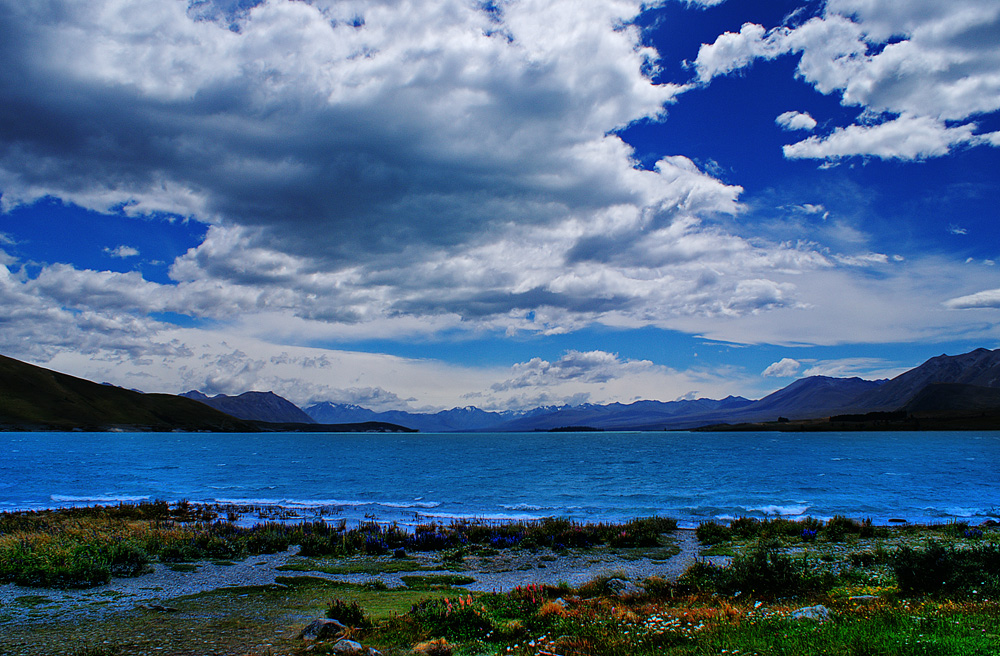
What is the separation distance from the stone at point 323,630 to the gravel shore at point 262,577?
7.18 metres

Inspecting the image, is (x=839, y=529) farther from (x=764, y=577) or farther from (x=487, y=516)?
(x=487, y=516)

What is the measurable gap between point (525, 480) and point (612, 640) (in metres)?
60.4

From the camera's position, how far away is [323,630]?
1256cm

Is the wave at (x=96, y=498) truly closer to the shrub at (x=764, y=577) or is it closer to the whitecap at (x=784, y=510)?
the shrub at (x=764, y=577)

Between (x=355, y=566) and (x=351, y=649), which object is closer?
(x=351, y=649)

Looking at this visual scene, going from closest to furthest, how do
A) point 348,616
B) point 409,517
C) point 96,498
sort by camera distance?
point 348,616 < point 409,517 < point 96,498

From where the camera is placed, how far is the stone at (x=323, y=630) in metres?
12.4

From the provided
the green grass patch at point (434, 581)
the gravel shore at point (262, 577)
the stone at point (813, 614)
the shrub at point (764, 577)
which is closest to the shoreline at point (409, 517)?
the gravel shore at point (262, 577)

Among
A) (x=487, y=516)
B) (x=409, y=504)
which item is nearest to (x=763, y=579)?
(x=487, y=516)

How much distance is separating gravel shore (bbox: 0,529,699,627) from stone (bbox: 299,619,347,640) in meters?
7.18

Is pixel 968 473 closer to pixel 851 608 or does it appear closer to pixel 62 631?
pixel 851 608

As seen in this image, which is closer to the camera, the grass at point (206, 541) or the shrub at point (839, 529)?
the grass at point (206, 541)

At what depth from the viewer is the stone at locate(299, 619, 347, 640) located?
488 inches

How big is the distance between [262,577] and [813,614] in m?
19.8
